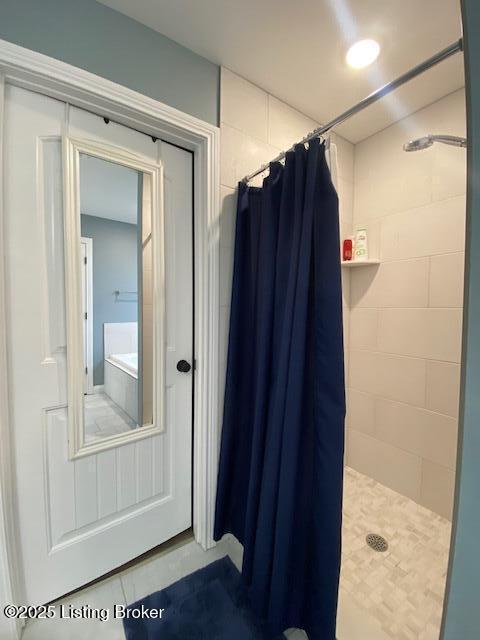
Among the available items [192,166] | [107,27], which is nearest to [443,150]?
[192,166]

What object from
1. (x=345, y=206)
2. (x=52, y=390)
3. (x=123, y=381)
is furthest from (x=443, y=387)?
(x=52, y=390)

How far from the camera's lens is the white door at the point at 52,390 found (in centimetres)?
97

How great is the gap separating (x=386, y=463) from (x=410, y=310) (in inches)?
41.2

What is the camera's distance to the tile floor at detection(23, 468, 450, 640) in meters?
1.01

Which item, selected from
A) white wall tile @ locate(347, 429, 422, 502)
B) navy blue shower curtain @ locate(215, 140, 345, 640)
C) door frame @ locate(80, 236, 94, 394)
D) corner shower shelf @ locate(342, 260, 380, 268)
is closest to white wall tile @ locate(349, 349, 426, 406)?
white wall tile @ locate(347, 429, 422, 502)

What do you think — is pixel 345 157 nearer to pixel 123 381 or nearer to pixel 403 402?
pixel 403 402

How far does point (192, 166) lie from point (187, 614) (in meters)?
1.96

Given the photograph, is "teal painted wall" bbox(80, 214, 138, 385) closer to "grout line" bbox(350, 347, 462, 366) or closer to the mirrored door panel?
the mirrored door panel

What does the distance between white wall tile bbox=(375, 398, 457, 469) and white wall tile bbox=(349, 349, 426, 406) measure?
7 centimetres

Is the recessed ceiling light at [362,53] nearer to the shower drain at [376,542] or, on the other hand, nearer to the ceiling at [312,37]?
the ceiling at [312,37]

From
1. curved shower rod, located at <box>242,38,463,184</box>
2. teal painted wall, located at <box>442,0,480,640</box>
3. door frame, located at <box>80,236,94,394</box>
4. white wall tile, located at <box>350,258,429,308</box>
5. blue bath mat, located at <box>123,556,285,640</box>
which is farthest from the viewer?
white wall tile, located at <box>350,258,429,308</box>

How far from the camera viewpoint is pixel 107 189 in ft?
3.84

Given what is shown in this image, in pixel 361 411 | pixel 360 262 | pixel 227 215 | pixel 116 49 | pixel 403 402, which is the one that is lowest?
pixel 361 411

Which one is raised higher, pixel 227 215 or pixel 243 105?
pixel 243 105
